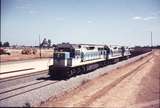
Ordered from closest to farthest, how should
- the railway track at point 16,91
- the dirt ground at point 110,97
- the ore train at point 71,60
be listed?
the dirt ground at point 110,97, the railway track at point 16,91, the ore train at point 71,60

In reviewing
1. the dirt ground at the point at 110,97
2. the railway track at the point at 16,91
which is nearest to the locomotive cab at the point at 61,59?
the railway track at the point at 16,91

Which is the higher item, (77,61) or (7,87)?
(77,61)

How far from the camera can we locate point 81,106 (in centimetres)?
1362

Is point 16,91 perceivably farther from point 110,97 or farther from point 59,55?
point 59,55

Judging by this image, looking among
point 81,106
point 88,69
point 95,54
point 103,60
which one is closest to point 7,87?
point 81,106

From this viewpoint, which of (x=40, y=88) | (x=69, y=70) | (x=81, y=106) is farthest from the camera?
(x=69, y=70)

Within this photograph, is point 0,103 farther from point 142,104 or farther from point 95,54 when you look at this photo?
point 95,54

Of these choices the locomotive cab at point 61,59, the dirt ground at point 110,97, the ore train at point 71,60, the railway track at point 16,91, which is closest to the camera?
the dirt ground at point 110,97

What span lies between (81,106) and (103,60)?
1004 inches

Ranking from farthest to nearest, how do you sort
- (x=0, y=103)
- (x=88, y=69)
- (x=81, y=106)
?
(x=88, y=69) < (x=0, y=103) < (x=81, y=106)

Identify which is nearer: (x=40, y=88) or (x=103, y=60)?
(x=40, y=88)

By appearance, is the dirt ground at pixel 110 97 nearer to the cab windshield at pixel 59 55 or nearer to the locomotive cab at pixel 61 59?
the locomotive cab at pixel 61 59

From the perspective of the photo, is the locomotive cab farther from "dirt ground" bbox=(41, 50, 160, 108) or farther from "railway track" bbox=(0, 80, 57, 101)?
"dirt ground" bbox=(41, 50, 160, 108)

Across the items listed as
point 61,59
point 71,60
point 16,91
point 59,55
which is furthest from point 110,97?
point 59,55
